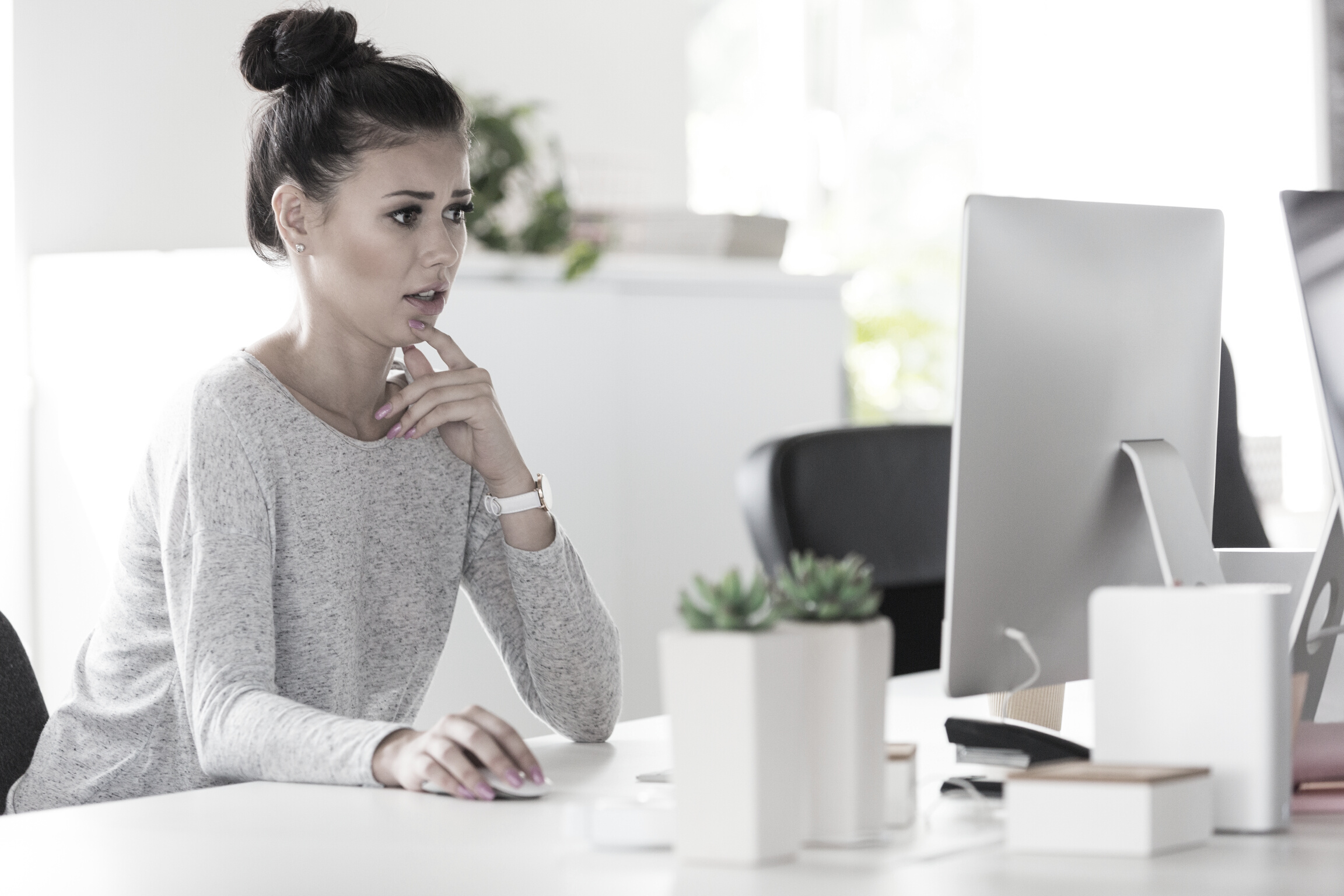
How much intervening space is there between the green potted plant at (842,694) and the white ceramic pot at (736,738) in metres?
0.02

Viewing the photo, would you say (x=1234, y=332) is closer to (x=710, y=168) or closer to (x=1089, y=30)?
(x=1089, y=30)

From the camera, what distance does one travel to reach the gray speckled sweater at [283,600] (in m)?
1.40

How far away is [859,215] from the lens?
5.45 m

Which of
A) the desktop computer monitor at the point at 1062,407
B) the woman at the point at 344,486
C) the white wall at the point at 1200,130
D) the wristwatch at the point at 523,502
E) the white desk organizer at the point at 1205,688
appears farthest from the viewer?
the white wall at the point at 1200,130

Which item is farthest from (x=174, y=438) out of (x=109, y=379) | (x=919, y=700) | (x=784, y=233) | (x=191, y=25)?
(x=784, y=233)

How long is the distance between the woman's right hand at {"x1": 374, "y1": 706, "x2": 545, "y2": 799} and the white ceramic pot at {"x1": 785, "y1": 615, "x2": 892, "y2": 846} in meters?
0.30

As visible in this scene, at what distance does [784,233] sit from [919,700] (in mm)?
1843

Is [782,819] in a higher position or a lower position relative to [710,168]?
lower

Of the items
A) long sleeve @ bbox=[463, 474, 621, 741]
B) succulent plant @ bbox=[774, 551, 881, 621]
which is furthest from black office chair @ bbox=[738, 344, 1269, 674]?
succulent plant @ bbox=[774, 551, 881, 621]

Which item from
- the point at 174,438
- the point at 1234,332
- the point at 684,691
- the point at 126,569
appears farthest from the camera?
the point at 1234,332

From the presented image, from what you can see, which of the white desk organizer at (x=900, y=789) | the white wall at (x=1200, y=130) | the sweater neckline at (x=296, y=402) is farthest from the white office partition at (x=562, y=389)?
the white wall at (x=1200, y=130)

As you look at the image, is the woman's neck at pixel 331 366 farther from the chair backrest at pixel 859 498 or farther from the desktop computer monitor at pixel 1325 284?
the desktop computer monitor at pixel 1325 284

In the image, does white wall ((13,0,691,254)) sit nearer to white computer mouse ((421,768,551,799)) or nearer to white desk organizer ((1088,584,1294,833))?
white computer mouse ((421,768,551,799))

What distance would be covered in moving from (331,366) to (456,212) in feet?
0.71
